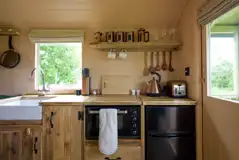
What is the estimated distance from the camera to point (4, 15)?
2.49 metres

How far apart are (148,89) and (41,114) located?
1255mm

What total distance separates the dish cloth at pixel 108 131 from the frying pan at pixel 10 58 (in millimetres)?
1524

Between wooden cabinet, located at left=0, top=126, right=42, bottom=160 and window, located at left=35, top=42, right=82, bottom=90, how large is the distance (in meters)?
0.82

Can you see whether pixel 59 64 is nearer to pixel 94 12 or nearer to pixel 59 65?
pixel 59 65

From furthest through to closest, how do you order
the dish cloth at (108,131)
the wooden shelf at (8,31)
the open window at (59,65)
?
the open window at (59,65) < the wooden shelf at (8,31) < the dish cloth at (108,131)

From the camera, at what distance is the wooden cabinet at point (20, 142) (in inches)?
75.5

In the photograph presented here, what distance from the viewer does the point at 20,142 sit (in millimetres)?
1928

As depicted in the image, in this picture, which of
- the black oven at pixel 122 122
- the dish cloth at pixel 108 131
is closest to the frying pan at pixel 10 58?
the black oven at pixel 122 122

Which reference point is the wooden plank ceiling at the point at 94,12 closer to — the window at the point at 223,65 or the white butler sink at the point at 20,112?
the window at the point at 223,65

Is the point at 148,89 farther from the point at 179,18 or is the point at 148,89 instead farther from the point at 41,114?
the point at 41,114

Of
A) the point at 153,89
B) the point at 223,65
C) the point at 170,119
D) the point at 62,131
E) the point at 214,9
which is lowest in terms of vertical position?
the point at 62,131

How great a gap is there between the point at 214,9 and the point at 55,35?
1895 millimetres

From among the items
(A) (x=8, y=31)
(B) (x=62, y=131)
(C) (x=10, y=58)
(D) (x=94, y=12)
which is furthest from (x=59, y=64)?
(B) (x=62, y=131)

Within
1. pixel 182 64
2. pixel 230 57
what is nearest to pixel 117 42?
pixel 182 64
